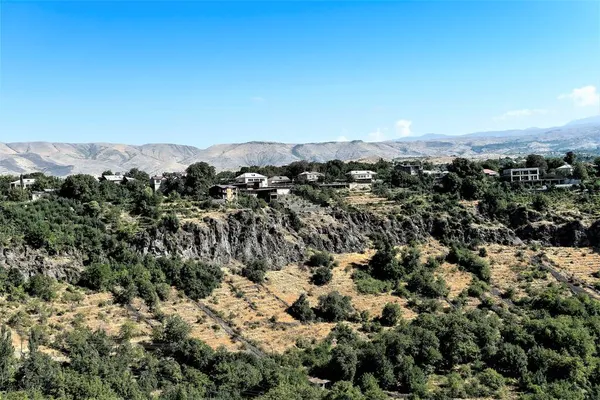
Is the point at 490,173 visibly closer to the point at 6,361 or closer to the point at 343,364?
the point at 343,364

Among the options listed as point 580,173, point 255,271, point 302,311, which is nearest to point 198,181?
point 255,271

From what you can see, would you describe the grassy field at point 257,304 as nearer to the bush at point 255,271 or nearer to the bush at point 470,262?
the bush at point 255,271

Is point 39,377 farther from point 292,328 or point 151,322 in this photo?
point 292,328

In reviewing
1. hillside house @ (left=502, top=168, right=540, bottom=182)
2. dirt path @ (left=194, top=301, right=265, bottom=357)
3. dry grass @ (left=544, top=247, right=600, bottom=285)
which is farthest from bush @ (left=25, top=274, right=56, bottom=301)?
hillside house @ (left=502, top=168, right=540, bottom=182)

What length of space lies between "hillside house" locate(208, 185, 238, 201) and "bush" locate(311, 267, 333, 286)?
53.5 feet

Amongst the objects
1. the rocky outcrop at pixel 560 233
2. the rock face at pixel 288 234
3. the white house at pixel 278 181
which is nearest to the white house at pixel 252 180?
the white house at pixel 278 181

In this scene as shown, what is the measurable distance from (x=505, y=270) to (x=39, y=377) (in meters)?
49.0

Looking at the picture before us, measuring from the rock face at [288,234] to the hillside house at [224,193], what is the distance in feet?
18.0

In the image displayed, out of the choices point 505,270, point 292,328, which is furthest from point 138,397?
point 505,270

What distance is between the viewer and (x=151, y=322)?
150ft

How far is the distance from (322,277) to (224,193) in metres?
19.3

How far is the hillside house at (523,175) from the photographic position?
8988cm

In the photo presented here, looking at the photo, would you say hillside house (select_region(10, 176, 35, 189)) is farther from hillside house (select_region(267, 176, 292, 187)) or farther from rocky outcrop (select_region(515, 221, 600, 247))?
rocky outcrop (select_region(515, 221, 600, 247))

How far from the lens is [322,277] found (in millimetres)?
57719
